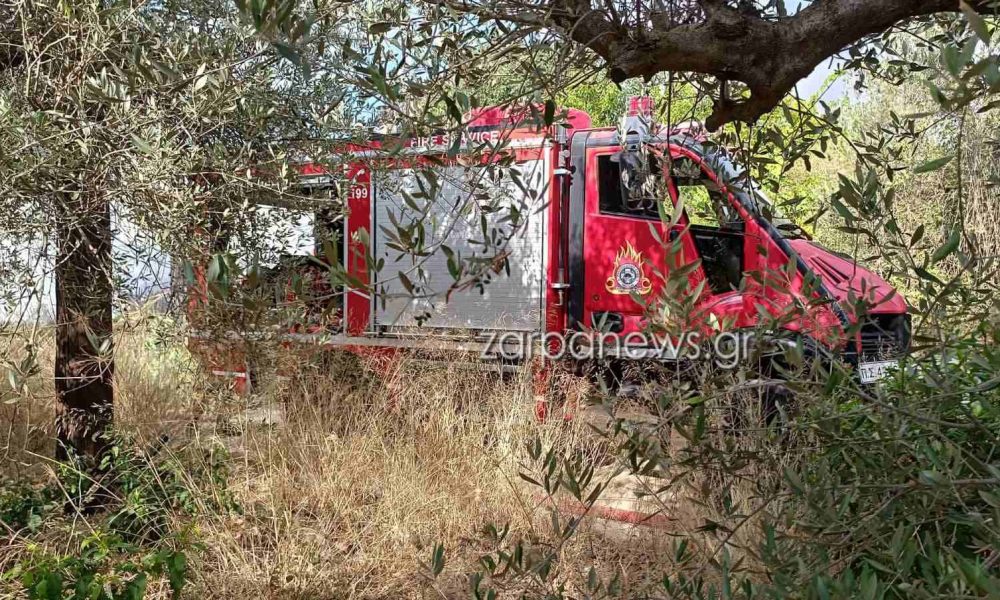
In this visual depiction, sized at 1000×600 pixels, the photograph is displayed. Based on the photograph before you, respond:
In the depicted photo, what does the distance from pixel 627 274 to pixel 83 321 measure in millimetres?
3374

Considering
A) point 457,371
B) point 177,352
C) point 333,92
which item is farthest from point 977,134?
point 177,352

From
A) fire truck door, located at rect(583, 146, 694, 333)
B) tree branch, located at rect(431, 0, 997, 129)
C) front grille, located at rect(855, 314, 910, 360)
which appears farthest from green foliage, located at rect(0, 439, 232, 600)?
front grille, located at rect(855, 314, 910, 360)

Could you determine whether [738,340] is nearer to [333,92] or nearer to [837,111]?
[837,111]

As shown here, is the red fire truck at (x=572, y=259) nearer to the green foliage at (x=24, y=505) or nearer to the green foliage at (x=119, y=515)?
the green foliage at (x=119, y=515)

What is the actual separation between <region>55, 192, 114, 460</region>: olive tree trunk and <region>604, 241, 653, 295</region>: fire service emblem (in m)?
3.21

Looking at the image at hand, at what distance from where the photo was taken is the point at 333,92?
367 cm

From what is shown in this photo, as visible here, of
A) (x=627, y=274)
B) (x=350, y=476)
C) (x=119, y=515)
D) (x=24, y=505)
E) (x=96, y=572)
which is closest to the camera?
(x=96, y=572)

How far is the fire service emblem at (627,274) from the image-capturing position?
4914mm

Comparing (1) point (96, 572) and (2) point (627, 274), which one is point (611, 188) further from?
(1) point (96, 572)

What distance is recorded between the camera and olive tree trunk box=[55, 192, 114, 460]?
2684mm

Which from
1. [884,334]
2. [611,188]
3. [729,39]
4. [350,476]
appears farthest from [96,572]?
[884,334]

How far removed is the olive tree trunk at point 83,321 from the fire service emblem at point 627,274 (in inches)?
Result: 126

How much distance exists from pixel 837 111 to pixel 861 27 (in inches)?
29.6

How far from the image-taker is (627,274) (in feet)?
16.3
